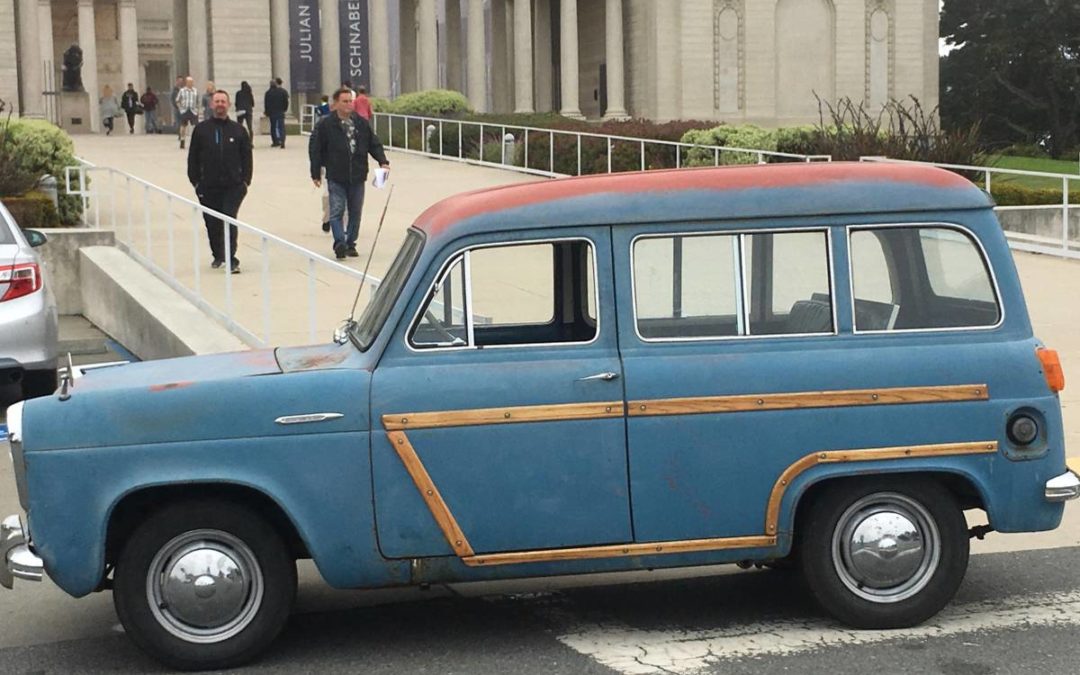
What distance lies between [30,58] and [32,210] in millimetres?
39466

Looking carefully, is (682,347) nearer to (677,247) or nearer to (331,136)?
(677,247)

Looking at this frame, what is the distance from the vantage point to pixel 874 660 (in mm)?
6168

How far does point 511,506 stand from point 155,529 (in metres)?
1.31

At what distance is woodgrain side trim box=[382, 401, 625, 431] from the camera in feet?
20.5

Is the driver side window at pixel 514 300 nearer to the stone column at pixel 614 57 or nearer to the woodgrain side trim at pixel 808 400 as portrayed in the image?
the woodgrain side trim at pixel 808 400

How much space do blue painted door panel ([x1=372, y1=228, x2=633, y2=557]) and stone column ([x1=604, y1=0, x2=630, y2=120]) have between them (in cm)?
6039

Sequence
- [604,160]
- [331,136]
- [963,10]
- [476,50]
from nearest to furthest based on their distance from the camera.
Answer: [331,136], [604,160], [476,50], [963,10]

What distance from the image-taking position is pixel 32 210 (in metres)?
19.9

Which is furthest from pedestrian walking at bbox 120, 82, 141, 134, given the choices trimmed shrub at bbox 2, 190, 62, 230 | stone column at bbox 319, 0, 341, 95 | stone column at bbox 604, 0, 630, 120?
trimmed shrub at bbox 2, 190, 62, 230

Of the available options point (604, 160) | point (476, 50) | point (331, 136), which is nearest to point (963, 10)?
point (476, 50)

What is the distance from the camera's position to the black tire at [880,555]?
6.50 meters

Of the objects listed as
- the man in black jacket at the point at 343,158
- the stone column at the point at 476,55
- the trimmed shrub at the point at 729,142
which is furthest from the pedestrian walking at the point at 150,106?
the man in black jacket at the point at 343,158

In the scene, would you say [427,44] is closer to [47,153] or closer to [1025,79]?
[1025,79]

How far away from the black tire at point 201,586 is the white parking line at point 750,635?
1172 millimetres
